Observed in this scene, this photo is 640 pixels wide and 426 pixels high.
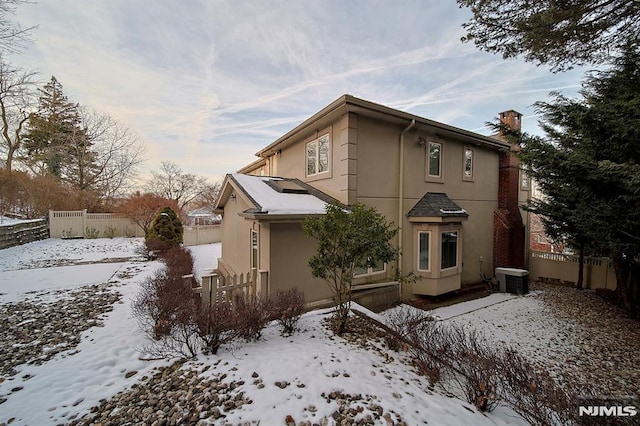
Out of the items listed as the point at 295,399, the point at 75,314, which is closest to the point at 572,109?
the point at 295,399

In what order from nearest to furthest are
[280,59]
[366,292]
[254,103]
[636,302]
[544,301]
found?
[366,292], [636,302], [544,301], [280,59], [254,103]

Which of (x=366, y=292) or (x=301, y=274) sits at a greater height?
(x=301, y=274)

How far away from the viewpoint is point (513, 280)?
9.95m

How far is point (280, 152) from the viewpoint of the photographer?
38.1 feet

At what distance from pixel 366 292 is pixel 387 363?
3602 mm

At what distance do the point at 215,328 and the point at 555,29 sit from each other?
881 centimetres

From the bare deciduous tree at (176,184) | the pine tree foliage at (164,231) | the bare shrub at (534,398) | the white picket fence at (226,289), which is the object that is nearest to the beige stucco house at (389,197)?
the white picket fence at (226,289)

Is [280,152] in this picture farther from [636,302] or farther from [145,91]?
[636,302]

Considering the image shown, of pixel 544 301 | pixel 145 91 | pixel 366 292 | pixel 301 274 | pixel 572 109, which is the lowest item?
pixel 544 301

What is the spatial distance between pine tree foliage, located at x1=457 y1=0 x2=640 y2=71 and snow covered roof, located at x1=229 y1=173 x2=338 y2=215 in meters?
5.26

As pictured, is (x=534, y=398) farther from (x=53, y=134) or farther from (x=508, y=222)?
(x=53, y=134)

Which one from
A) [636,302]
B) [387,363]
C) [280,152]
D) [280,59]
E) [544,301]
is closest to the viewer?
[387,363]

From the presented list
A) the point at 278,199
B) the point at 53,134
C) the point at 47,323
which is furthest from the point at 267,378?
the point at 53,134

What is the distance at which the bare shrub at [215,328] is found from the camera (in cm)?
379
